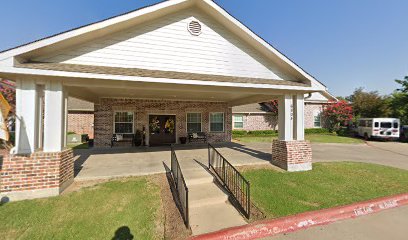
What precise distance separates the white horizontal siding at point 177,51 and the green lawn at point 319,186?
13.1 ft

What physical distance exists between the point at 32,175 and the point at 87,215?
2157 mm

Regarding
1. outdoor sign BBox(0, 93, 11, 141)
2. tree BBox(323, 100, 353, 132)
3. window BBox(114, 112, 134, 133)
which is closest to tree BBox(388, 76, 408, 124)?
tree BBox(323, 100, 353, 132)

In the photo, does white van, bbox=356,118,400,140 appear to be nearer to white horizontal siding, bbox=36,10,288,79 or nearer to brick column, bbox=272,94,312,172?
brick column, bbox=272,94,312,172

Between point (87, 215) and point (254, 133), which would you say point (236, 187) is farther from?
point (254, 133)

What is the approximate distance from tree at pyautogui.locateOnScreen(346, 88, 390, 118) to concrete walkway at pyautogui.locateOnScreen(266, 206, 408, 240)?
2534cm

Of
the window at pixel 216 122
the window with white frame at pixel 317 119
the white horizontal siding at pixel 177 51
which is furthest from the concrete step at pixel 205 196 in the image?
the window with white frame at pixel 317 119

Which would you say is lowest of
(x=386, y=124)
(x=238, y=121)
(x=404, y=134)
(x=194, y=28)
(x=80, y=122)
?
(x=404, y=134)

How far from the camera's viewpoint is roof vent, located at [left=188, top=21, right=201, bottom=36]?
6771mm

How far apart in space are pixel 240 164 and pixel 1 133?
24.1 feet

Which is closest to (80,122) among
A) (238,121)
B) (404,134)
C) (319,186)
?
(238,121)

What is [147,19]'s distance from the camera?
6.31 m

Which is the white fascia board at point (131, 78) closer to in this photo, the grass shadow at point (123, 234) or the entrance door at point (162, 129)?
the grass shadow at point (123, 234)

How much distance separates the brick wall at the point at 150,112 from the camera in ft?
39.6

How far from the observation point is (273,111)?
76.3 ft
